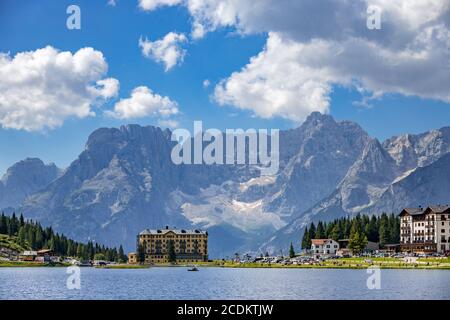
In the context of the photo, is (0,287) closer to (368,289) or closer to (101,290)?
(101,290)

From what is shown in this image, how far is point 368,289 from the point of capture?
141 meters

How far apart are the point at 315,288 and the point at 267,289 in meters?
9.11
